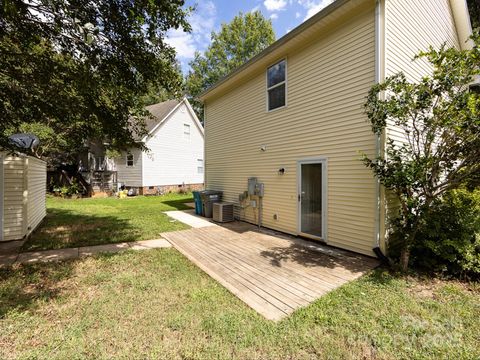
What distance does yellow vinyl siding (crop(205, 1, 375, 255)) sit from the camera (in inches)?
193

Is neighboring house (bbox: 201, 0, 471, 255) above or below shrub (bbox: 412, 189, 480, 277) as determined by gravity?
above

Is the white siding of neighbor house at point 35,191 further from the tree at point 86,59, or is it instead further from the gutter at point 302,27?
the gutter at point 302,27

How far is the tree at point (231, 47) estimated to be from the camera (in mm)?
23750

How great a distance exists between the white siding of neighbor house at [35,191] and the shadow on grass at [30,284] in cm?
289

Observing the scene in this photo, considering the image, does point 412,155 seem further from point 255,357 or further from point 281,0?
point 281,0

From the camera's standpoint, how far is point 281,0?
39.6ft

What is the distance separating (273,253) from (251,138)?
4355 millimetres

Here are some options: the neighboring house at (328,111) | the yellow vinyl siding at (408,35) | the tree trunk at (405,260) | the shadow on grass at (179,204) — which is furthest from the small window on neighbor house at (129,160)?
the tree trunk at (405,260)

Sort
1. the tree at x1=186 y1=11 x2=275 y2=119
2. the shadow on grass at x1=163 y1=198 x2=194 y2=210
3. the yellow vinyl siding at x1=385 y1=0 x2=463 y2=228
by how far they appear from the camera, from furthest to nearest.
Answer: the tree at x1=186 y1=11 x2=275 y2=119 < the shadow on grass at x1=163 y1=198 x2=194 y2=210 < the yellow vinyl siding at x1=385 y1=0 x2=463 y2=228

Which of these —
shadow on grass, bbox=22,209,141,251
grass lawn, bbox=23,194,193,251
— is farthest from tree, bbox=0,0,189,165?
grass lawn, bbox=23,194,193,251

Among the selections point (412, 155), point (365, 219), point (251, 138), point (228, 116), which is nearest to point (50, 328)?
point (365, 219)

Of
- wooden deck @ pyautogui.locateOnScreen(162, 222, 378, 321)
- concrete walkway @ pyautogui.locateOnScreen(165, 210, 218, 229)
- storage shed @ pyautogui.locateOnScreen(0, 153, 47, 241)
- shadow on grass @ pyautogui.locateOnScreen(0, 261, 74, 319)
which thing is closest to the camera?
shadow on grass @ pyautogui.locateOnScreen(0, 261, 74, 319)

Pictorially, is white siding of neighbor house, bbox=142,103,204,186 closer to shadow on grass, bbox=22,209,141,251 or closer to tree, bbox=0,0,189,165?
shadow on grass, bbox=22,209,141,251

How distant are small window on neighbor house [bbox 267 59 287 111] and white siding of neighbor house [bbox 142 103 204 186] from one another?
37.4ft
